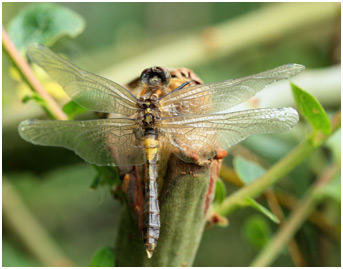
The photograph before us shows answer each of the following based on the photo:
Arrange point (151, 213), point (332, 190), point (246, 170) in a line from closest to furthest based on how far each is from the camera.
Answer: point (151, 213) → point (246, 170) → point (332, 190)

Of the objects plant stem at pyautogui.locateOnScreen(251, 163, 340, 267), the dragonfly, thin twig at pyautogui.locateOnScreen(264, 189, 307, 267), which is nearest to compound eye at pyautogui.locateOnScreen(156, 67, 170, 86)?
the dragonfly

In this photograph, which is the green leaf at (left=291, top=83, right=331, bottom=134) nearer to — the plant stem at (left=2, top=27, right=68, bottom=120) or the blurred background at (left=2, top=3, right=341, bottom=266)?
the blurred background at (left=2, top=3, right=341, bottom=266)

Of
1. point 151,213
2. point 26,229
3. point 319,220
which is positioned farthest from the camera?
point 26,229

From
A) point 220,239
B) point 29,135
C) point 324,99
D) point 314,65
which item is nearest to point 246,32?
point 314,65

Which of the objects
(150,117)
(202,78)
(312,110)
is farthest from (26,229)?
(312,110)

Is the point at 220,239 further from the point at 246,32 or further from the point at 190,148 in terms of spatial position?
the point at 190,148

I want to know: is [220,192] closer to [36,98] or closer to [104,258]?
[104,258]
